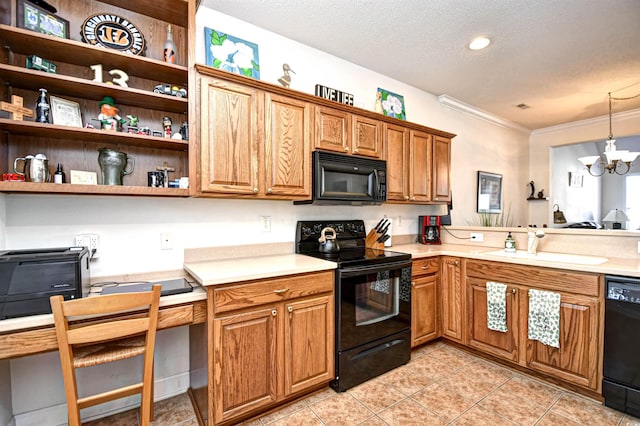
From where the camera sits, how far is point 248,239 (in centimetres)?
235

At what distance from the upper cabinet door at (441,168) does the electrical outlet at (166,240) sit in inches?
99.5

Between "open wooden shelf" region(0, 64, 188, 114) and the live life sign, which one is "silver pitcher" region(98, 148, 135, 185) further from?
the live life sign

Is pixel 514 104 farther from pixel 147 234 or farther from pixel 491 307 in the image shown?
pixel 147 234

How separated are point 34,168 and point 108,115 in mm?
453

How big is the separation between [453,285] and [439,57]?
2154mm

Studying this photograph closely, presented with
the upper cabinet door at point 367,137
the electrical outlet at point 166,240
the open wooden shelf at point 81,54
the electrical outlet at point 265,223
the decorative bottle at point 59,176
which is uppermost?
the open wooden shelf at point 81,54

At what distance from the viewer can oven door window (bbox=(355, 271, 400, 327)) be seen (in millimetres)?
2173

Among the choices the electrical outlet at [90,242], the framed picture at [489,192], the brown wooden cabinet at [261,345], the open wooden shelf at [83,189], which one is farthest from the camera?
the framed picture at [489,192]

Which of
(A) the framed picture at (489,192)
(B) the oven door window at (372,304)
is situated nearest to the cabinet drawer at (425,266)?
(B) the oven door window at (372,304)

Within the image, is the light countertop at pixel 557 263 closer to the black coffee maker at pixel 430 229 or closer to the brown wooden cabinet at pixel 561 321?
the brown wooden cabinet at pixel 561 321

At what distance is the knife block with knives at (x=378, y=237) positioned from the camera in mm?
2912

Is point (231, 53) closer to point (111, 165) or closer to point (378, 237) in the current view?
point (111, 165)

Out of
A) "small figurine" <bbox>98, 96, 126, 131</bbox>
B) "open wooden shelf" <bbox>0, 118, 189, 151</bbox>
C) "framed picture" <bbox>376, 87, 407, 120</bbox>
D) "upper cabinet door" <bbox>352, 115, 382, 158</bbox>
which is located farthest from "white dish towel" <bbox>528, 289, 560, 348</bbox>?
"small figurine" <bbox>98, 96, 126, 131</bbox>

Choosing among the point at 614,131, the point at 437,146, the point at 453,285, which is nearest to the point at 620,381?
the point at 453,285
